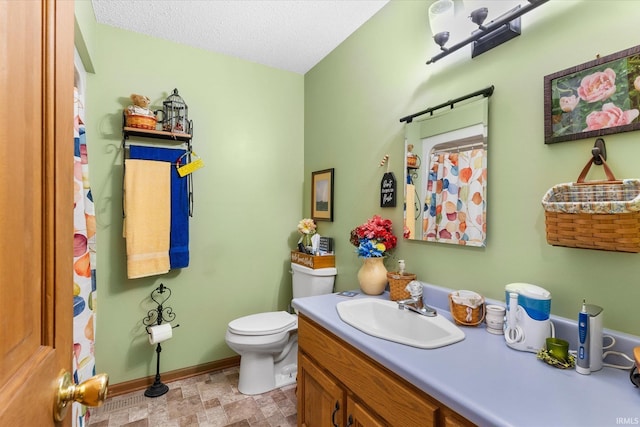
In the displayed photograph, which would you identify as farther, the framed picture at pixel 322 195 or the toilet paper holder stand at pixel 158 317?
the framed picture at pixel 322 195

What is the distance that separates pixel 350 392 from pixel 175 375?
5.36ft

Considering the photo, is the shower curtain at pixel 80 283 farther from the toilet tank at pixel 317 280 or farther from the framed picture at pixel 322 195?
→ the framed picture at pixel 322 195

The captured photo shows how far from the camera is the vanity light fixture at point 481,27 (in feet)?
3.76

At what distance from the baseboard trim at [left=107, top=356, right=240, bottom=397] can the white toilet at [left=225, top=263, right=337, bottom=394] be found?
34 centimetres

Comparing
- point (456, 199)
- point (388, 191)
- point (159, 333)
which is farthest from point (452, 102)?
point (159, 333)

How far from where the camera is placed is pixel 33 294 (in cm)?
47

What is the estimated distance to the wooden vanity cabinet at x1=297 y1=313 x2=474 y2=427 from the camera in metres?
0.88

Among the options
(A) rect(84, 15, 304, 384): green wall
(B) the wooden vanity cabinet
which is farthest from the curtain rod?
(A) rect(84, 15, 304, 384): green wall

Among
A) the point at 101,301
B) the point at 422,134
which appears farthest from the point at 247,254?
the point at 422,134

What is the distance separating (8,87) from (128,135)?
190cm

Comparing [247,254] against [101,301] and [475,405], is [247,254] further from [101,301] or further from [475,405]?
[475,405]

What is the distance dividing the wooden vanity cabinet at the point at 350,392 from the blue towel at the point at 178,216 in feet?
3.51

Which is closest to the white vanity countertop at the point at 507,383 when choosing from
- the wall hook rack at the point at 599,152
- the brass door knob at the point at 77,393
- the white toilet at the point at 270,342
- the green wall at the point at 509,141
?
the green wall at the point at 509,141

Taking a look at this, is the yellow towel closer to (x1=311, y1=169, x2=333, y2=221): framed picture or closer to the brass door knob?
(x1=311, y1=169, x2=333, y2=221): framed picture
